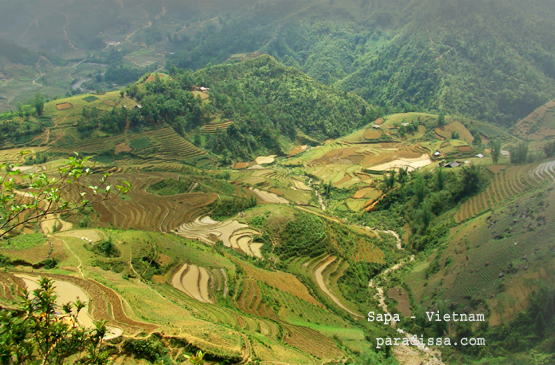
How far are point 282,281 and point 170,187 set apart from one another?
16.9m

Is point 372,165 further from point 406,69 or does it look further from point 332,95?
point 406,69

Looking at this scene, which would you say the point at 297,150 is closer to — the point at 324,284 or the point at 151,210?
the point at 151,210

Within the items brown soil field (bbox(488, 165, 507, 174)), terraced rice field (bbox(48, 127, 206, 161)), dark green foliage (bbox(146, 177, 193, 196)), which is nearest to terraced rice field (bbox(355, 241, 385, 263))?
brown soil field (bbox(488, 165, 507, 174))

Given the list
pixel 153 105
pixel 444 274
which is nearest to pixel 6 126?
pixel 153 105

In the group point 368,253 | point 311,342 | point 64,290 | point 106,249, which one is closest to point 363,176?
point 368,253

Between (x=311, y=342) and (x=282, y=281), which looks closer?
(x=311, y=342)

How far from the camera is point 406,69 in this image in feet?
245

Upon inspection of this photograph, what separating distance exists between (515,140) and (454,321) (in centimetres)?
4512

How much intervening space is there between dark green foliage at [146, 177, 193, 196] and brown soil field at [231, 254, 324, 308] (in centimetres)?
1334

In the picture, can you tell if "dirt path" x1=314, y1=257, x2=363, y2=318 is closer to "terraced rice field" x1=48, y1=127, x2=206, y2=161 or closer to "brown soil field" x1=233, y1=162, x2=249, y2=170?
"brown soil field" x1=233, y1=162, x2=249, y2=170

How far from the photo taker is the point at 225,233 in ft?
88.2

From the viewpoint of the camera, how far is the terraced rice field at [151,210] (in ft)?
90.0

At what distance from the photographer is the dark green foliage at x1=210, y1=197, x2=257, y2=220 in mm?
30203

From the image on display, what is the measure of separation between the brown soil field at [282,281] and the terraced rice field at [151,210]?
7708 millimetres
